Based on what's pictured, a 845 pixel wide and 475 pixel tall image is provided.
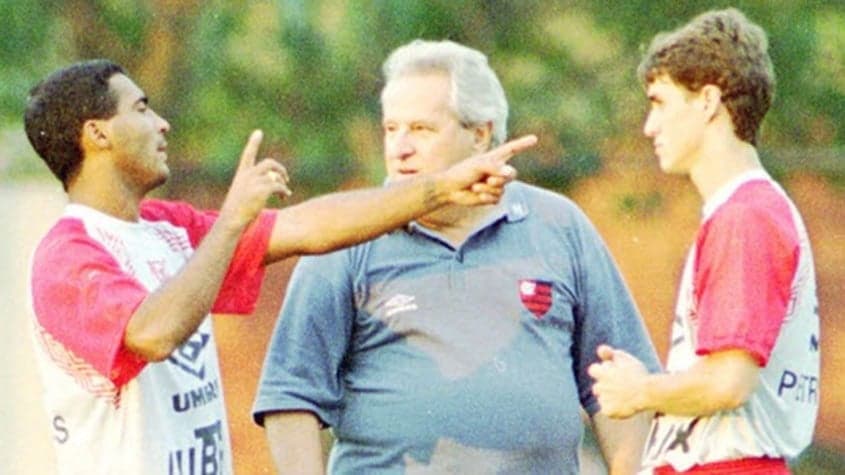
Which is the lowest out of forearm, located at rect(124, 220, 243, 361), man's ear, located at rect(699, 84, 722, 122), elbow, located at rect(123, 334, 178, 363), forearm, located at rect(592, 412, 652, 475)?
forearm, located at rect(592, 412, 652, 475)

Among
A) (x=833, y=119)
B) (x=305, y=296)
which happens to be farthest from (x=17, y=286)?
(x=305, y=296)

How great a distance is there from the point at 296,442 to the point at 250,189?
0.81m

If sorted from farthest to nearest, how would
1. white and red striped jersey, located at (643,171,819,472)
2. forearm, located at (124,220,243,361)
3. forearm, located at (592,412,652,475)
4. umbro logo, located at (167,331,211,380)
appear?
1. forearm, located at (592,412,652,475)
2. umbro logo, located at (167,331,211,380)
3. forearm, located at (124,220,243,361)
4. white and red striped jersey, located at (643,171,819,472)

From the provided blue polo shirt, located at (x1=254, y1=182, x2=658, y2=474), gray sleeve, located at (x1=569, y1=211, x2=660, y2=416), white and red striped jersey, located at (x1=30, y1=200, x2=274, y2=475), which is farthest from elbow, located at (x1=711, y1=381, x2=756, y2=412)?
white and red striped jersey, located at (x1=30, y1=200, x2=274, y2=475)

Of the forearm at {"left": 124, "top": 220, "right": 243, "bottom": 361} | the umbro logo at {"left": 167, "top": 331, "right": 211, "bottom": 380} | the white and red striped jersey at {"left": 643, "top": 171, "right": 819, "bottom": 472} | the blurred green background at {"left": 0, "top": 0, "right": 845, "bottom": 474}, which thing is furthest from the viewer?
the blurred green background at {"left": 0, "top": 0, "right": 845, "bottom": 474}

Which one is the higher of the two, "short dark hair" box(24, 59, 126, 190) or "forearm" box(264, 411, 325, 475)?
"short dark hair" box(24, 59, 126, 190)

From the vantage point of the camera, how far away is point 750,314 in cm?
504

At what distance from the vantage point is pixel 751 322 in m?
5.04

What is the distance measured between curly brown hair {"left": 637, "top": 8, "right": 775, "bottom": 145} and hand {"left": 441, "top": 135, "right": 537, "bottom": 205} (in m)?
0.36

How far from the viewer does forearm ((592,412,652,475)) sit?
604cm

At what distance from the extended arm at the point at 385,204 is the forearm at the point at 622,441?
37.6 inches

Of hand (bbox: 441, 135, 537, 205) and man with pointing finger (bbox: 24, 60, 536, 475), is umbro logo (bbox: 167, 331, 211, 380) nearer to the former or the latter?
man with pointing finger (bbox: 24, 60, 536, 475)

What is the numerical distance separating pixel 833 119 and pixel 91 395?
6.34m

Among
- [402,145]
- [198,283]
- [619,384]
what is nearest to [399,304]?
[402,145]
